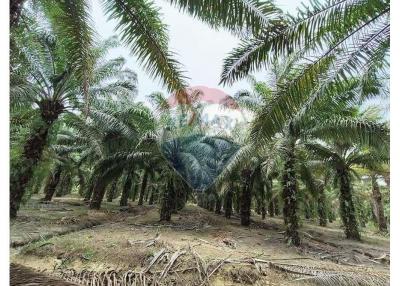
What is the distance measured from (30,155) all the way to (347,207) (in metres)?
11.1

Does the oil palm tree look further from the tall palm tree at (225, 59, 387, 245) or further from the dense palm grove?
the tall palm tree at (225, 59, 387, 245)

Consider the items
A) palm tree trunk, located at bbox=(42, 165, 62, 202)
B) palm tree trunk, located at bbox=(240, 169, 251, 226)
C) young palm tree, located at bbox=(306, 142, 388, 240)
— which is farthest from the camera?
palm tree trunk, located at bbox=(42, 165, 62, 202)

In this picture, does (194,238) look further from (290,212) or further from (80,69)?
(80,69)

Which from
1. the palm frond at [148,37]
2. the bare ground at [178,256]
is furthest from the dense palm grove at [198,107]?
the bare ground at [178,256]

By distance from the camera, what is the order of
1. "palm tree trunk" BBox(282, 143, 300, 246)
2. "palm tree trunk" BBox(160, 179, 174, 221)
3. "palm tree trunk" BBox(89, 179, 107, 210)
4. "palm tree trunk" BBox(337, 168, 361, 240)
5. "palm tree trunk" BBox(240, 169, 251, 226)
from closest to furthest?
"palm tree trunk" BBox(282, 143, 300, 246), "palm tree trunk" BBox(160, 179, 174, 221), "palm tree trunk" BBox(337, 168, 361, 240), "palm tree trunk" BBox(240, 169, 251, 226), "palm tree trunk" BBox(89, 179, 107, 210)

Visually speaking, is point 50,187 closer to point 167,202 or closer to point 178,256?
point 167,202

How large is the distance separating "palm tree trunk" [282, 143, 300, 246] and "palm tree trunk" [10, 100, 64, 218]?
6.83 m

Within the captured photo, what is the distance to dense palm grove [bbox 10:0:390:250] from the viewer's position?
426 cm

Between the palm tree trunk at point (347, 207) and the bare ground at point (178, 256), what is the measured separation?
1.41 metres

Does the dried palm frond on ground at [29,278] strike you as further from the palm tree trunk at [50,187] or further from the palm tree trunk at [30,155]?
the palm tree trunk at [50,187]

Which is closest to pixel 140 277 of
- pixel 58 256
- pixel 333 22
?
pixel 58 256

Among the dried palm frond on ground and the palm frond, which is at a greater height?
the palm frond

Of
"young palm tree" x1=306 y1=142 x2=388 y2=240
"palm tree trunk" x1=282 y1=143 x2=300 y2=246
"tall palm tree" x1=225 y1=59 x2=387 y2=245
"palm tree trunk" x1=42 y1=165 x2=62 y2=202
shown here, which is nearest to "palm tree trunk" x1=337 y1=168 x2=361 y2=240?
"young palm tree" x1=306 y1=142 x2=388 y2=240

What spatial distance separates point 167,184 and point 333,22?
29.9ft
